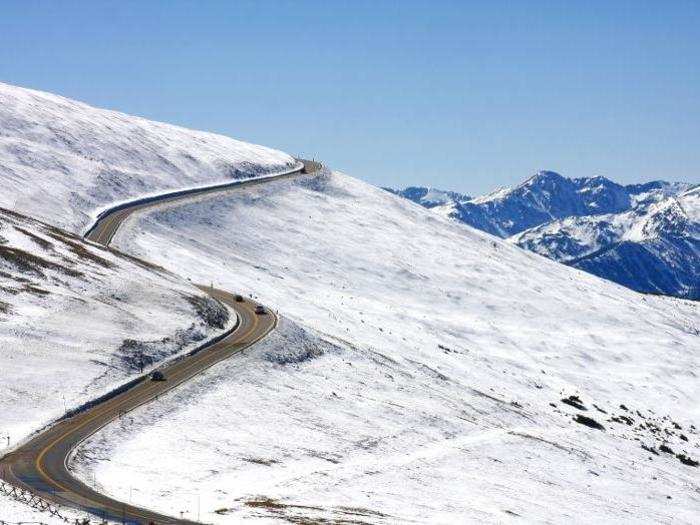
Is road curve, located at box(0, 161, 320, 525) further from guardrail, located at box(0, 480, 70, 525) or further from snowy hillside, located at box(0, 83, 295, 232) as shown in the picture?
snowy hillside, located at box(0, 83, 295, 232)

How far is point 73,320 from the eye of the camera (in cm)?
7050

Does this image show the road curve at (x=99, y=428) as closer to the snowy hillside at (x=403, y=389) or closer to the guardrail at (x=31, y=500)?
the guardrail at (x=31, y=500)

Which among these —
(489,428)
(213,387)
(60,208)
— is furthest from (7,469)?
(60,208)

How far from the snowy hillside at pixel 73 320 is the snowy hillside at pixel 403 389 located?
5.31 m

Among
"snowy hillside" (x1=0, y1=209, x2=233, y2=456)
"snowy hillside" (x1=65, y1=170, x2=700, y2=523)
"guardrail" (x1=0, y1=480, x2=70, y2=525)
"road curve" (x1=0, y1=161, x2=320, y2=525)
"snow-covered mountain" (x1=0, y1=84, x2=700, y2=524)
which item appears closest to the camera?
"guardrail" (x1=0, y1=480, x2=70, y2=525)

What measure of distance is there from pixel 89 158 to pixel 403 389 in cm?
8128

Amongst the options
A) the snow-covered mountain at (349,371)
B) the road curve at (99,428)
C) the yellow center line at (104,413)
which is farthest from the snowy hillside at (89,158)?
the yellow center line at (104,413)

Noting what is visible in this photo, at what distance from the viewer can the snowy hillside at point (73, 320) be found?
57.9 meters

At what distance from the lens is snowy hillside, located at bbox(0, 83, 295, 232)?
117m

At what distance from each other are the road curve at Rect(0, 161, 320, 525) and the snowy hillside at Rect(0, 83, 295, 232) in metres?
35.2

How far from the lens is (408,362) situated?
87750 mm

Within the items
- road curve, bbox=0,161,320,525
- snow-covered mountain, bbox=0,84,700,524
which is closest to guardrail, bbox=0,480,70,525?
road curve, bbox=0,161,320,525

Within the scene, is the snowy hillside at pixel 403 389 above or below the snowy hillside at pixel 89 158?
below

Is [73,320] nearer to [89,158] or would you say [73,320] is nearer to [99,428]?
[99,428]
